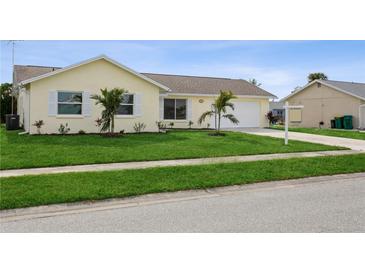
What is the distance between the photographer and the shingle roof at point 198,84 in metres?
22.7

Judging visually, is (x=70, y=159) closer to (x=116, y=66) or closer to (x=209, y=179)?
(x=209, y=179)

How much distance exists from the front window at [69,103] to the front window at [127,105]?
84.3 inches

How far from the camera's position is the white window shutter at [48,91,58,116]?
16.8m

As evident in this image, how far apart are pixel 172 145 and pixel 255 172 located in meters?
5.07

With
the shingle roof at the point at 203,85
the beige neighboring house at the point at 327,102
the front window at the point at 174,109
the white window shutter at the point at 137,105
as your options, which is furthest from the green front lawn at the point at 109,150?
the beige neighboring house at the point at 327,102

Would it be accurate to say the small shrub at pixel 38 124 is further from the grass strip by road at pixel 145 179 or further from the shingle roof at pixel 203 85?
the grass strip by road at pixel 145 179

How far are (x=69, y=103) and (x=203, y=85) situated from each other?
11.2 metres

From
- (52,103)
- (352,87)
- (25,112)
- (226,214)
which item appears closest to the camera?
(226,214)

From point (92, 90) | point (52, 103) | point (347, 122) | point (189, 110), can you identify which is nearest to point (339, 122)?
point (347, 122)

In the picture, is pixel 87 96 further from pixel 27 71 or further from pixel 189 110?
pixel 189 110

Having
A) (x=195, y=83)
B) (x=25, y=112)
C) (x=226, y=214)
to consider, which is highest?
(x=195, y=83)

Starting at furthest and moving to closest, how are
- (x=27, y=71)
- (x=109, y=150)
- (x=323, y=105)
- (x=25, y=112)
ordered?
(x=323, y=105)
(x=27, y=71)
(x=25, y=112)
(x=109, y=150)

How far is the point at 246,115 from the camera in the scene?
2564cm

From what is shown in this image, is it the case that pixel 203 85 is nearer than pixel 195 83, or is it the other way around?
pixel 203 85
